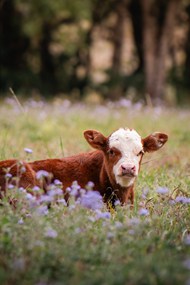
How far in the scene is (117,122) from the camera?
13656 mm

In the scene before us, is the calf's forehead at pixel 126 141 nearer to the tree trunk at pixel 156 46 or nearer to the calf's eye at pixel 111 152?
the calf's eye at pixel 111 152

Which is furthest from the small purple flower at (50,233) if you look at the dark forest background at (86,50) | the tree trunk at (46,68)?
the tree trunk at (46,68)

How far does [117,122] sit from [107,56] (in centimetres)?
2775

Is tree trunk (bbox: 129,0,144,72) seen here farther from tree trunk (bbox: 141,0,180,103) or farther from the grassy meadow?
the grassy meadow

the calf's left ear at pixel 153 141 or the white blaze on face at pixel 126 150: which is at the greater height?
the calf's left ear at pixel 153 141

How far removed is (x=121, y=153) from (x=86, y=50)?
2110 cm

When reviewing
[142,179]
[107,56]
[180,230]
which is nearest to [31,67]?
[107,56]

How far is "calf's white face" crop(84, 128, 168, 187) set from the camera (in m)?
Result: 5.99

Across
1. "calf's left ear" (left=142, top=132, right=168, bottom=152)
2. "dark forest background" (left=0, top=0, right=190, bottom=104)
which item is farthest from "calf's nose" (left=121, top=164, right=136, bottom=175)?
"dark forest background" (left=0, top=0, right=190, bottom=104)

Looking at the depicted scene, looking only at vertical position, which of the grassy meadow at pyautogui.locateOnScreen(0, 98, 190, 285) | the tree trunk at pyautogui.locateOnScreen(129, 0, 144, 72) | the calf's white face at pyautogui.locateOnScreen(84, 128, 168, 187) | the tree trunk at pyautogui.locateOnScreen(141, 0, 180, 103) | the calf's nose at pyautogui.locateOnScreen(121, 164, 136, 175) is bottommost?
the grassy meadow at pyautogui.locateOnScreen(0, 98, 190, 285)

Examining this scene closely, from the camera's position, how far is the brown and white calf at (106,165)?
615 cm

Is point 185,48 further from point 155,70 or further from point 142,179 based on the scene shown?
point 142,179

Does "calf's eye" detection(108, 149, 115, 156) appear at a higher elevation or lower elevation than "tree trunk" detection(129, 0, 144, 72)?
lower

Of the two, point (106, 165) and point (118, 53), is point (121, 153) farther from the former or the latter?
point (118, 53)
